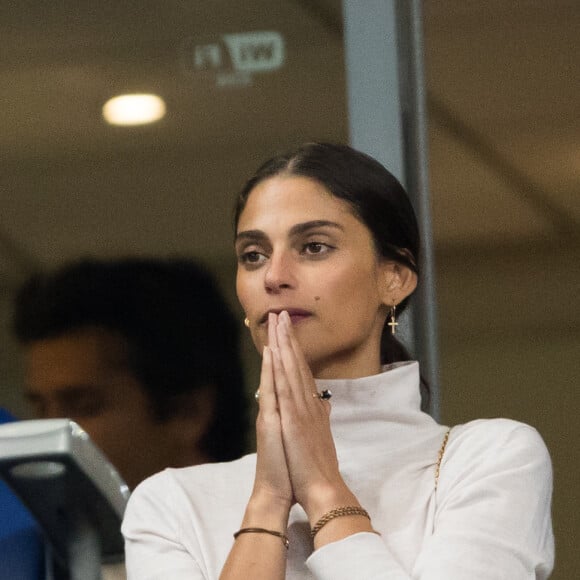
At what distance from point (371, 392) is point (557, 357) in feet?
3.58

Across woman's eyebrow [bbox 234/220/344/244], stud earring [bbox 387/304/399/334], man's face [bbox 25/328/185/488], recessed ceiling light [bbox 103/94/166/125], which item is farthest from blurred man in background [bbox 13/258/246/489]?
woman's eyebrow [bbox 234/220/344/244]

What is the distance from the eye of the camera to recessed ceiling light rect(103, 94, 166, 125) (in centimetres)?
306

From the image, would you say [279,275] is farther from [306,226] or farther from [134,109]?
[134,109]

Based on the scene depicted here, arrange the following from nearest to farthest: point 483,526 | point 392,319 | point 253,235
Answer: point 483,526
point 253,235
point 392,319

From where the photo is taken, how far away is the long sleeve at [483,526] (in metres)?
1.65

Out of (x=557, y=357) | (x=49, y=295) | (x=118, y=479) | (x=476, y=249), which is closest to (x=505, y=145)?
(x=476, y=249)

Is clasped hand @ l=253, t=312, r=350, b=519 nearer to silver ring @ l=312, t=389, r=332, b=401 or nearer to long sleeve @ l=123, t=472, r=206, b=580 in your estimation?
silver ring @ l=312, t=389, r=332, b=401

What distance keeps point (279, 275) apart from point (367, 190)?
0.22m

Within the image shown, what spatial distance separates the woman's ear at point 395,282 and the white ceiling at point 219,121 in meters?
0.88

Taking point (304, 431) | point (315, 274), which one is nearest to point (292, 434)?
point (304, 431)

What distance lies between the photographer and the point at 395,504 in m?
1.82

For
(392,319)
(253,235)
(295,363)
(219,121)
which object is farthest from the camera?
(219,121)

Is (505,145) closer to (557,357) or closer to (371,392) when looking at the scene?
(557,357)

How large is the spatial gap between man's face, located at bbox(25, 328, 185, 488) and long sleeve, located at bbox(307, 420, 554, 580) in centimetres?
112
